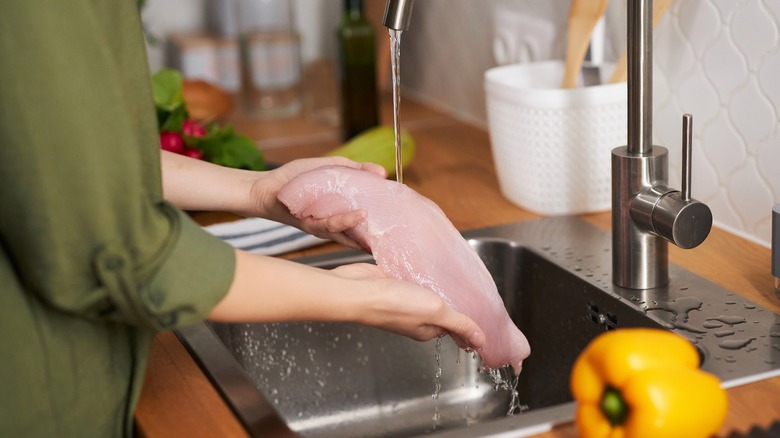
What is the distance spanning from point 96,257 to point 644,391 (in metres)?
0.39

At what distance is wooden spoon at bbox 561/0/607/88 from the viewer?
1305 millimetres

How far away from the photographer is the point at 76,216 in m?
0.68

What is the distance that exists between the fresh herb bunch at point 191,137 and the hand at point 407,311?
0.66 meters

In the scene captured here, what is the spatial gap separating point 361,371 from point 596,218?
0.39m

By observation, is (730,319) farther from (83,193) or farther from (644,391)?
(83,193)

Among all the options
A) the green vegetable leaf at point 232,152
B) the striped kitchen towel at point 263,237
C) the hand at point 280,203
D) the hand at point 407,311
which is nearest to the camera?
the hand at point 407,311

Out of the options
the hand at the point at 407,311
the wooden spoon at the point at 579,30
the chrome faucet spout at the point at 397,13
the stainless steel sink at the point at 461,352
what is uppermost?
the chrome faucet spout at the point at 397,13

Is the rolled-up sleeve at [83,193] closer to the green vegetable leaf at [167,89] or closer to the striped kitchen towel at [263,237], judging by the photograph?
the striped kitchen towel at [263,237]

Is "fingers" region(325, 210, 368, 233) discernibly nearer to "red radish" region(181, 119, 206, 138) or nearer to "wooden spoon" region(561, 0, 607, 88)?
"wooden spoon" region(561, 0, 607, 88)

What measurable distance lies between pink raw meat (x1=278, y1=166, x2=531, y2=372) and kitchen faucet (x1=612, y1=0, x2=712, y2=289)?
0.17m

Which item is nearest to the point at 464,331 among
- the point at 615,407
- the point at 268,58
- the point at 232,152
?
the point at 615,407

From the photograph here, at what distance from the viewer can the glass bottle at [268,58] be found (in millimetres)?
2092

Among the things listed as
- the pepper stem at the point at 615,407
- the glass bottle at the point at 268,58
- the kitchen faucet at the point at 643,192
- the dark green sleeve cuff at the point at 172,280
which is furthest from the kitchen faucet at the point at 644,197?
the glass bottle at the point at 268,58

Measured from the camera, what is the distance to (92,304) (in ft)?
2.30
